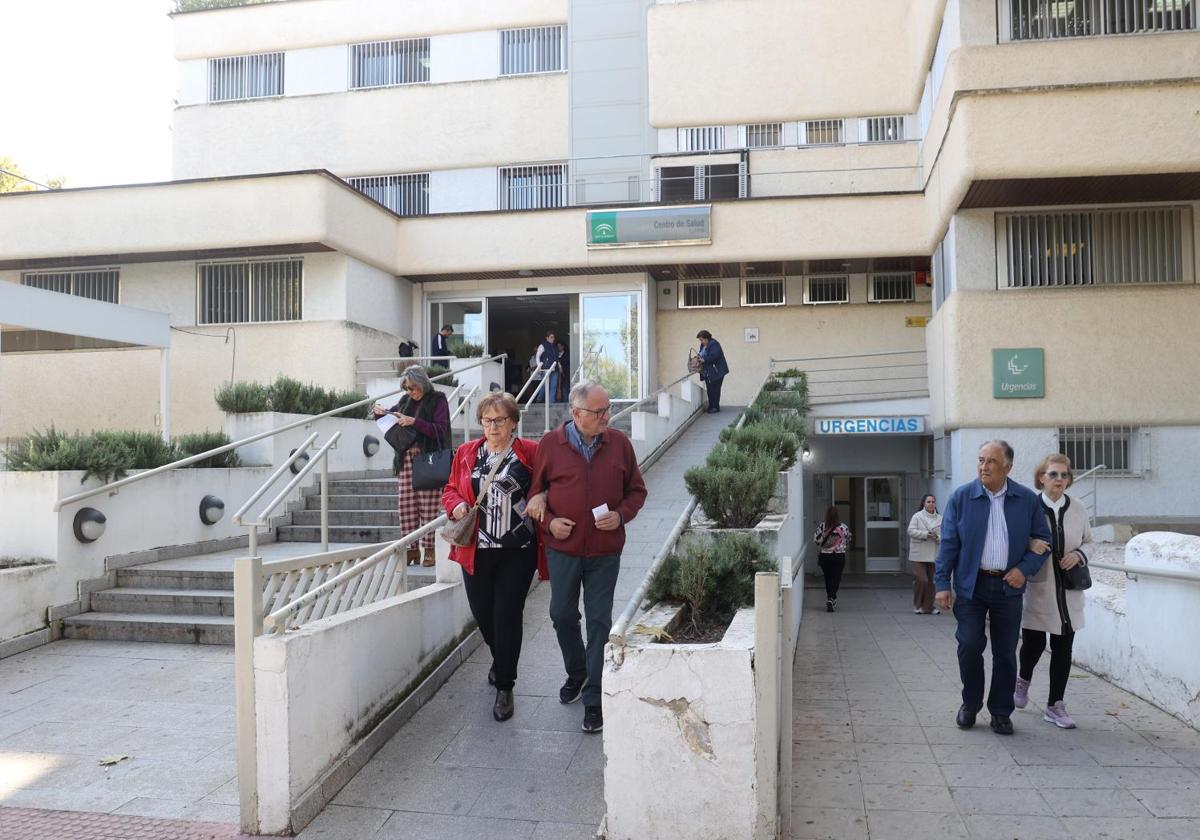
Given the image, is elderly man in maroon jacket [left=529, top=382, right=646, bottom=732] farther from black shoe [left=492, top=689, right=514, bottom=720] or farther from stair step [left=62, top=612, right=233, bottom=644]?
stair step [left=62, top=612, right=233, bottom=644]

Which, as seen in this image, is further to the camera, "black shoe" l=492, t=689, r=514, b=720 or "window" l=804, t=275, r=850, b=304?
"window" l=804, t=275, r=850, b=304

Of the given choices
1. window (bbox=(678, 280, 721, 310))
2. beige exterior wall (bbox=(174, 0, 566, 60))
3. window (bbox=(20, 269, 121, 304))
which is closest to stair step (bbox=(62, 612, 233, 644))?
window (bbox=(20, 269, 121, 304))

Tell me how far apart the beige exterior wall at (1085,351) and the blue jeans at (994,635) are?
9.10 meters

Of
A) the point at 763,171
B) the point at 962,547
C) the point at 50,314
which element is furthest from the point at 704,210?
the point at 962,547

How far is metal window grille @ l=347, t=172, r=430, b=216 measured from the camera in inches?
875

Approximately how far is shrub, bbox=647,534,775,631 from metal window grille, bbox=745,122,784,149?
56.0 ft

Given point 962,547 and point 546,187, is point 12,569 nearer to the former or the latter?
point 962,547

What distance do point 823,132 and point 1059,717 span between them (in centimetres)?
1681

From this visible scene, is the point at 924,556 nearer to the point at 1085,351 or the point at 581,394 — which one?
the point at 1085,351

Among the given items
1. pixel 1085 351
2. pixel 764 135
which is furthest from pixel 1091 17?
pixel 764 135

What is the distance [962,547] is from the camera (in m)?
5.70

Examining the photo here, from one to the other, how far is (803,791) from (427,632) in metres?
2.49

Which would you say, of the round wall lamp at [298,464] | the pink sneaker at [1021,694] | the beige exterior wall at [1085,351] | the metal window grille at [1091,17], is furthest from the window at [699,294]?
the pink sneaker at [1021,694]

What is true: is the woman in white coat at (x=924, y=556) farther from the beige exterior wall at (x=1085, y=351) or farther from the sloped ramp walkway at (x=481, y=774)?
the sloped ramp walkway at (x=481, y=774)
